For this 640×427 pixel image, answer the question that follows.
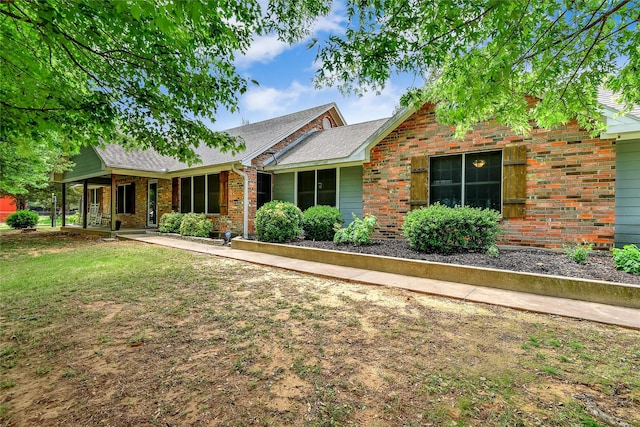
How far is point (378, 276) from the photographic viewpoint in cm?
552

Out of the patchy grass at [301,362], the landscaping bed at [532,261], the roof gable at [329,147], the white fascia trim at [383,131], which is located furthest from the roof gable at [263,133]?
the patchy grass at [301,362]

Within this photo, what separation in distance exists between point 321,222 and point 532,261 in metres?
5.07

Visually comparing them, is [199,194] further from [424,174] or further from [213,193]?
[424,174]

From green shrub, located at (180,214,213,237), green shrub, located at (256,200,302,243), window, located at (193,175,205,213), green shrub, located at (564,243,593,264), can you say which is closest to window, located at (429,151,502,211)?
green shrub, located at (564,243,593,264)

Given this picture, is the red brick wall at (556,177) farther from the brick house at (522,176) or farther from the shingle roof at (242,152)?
the shingle roof at (242,152)

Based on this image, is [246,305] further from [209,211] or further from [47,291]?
[209,211]

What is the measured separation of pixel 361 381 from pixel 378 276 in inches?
133

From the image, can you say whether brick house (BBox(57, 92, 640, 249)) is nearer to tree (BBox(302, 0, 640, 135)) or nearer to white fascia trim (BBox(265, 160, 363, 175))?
white fascia trim (BBox(265, 160, 363, 175))

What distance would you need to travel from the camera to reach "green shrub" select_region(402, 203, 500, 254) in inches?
240

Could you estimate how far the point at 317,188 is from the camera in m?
10.1

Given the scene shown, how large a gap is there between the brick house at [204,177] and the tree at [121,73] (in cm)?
496

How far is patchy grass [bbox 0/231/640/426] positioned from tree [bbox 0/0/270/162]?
98.0 inches

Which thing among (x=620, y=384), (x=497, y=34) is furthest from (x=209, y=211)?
(x=620, y=384)

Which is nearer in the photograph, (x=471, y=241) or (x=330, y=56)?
(x=330, y=56)
